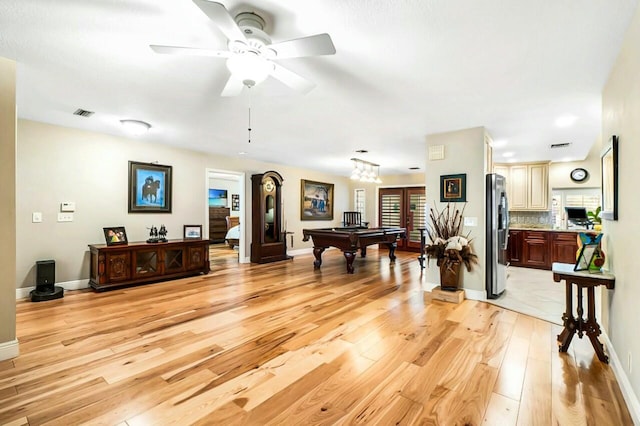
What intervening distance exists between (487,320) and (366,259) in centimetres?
405

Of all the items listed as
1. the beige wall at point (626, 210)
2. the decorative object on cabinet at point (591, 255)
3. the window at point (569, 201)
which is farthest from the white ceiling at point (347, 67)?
the window at point (569, 201)

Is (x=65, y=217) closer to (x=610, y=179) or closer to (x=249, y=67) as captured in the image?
(x=249, y=67)

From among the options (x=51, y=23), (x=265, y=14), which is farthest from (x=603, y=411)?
(x=51, y=23)

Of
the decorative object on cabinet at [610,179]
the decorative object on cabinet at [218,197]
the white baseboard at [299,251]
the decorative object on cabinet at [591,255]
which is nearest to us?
the decorative object on cabinet at [610,179]

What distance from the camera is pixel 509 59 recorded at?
7.43ft

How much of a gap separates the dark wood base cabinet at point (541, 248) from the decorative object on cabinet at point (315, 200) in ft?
15.8

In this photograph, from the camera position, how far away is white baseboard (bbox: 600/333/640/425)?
5.37 feet

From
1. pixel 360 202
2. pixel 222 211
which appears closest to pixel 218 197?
pixel 222 211

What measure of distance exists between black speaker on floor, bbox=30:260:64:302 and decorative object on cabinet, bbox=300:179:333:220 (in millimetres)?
5308

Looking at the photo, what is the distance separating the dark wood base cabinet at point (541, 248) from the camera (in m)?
5.73

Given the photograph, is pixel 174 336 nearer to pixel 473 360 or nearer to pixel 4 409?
pixel 4 409

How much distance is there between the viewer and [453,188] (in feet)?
13.7

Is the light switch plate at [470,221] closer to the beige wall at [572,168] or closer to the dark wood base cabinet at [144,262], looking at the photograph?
the beige wall at [572,168]

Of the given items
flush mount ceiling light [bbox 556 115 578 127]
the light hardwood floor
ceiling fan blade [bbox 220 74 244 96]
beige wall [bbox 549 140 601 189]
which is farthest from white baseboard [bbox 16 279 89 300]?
beige wall [bbox 549 140 601 189]
